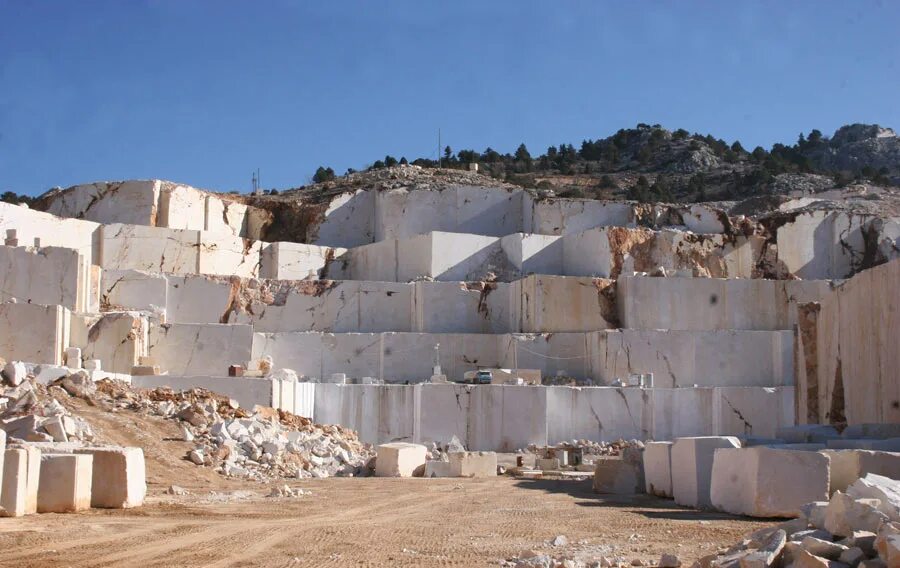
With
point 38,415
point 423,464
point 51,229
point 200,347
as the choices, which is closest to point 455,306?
point 200,347

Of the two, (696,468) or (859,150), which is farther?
(859,150)

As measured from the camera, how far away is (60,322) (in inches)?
878

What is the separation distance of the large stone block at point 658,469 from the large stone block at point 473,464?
4.90 metres

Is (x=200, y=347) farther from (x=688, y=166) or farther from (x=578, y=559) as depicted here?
(x=688, y=166)

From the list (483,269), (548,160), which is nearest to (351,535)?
(483,269)

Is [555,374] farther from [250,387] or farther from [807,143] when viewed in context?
[807,143]

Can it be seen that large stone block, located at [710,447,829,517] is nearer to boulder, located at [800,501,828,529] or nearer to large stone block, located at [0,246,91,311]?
boulder, located at [800,501,828,529]

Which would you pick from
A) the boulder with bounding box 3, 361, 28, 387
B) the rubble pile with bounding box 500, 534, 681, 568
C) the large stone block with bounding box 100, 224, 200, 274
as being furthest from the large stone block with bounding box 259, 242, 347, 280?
the rubble pile with bounding box 500, 534, 681, 568

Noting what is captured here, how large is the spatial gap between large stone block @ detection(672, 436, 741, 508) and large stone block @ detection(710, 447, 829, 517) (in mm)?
1134

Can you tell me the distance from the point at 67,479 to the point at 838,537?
7257 millimetres

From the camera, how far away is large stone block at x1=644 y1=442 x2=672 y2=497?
44.3 ft

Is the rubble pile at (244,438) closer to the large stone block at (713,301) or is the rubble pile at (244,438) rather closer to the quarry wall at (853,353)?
the quarry wall at (853,353)

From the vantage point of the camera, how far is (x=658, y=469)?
13.8m

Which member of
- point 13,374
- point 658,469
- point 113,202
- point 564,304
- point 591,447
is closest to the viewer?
point 658,469
